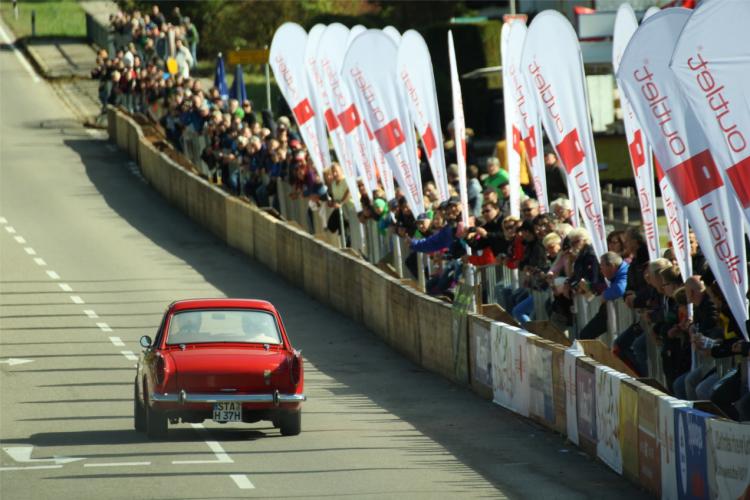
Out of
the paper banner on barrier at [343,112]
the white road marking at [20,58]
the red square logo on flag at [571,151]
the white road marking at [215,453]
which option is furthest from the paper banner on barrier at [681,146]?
the white road marking at [20,58]

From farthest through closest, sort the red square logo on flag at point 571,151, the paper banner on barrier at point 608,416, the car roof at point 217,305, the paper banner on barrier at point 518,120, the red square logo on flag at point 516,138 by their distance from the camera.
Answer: the red square logo on flag at point 516,138
the paper banner on barrier at point 518,120
the red square logo on flag at point 571,151
the car roof at point 217,305
the paper banner on barrier at point 608,416

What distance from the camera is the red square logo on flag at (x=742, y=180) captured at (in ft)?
52.5

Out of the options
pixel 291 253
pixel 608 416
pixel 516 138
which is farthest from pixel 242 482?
pixel 291 253

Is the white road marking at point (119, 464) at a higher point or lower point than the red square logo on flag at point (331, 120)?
lower

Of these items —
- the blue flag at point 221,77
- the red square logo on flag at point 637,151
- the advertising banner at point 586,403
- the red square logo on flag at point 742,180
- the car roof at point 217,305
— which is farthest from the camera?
the blue flag at point 221,77

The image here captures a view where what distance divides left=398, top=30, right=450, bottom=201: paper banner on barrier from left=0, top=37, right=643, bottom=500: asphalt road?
2.81 metres

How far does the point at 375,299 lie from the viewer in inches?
1110

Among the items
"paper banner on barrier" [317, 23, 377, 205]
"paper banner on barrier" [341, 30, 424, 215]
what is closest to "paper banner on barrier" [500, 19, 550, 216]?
"paper banner on barrier" [341, 30, 424, 215]

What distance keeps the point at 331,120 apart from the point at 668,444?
17860mm

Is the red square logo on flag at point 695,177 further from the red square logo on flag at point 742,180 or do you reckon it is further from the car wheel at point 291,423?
the car wheel at point 291,423

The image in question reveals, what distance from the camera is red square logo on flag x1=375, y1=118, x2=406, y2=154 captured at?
2853 centimetres

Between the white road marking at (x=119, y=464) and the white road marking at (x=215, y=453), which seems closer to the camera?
the white road marking at (x=119, y=464)

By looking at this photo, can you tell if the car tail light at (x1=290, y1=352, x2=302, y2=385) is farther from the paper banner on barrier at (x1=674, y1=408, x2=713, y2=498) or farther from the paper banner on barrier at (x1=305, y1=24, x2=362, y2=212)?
the paper banner on barrier at (x1=305, y1=24, x2=362, y2=212)

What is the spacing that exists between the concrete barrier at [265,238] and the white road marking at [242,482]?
17.4 m
